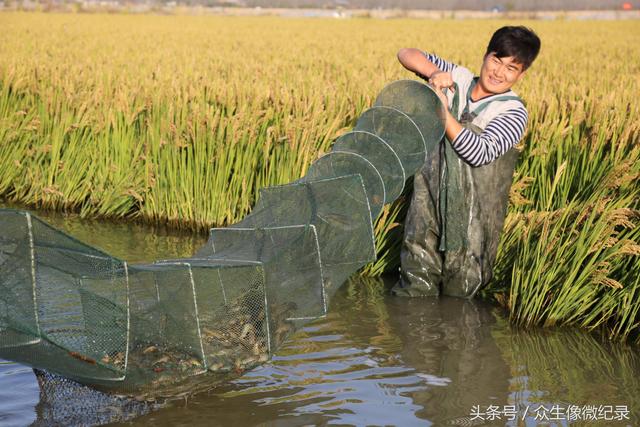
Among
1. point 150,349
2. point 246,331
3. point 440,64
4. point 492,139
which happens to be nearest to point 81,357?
point 150,349

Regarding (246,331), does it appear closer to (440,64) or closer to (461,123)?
(461,123)

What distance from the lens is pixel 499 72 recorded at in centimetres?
464

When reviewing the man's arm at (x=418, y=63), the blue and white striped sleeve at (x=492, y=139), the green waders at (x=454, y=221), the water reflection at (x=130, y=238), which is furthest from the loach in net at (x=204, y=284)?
the water reflection at (x=130, y=238)

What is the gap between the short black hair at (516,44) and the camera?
4.51m

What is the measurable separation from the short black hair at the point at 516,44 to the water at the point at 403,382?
1.47m

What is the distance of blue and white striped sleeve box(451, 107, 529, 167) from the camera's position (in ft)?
14.9

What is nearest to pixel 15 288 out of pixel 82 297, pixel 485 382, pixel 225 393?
pixel 82 297

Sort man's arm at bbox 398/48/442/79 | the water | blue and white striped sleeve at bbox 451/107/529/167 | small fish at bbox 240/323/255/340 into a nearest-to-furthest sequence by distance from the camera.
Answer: small fish at bbox 240/323/255/340, the water, blue and white striped sleeve at bbox 451/107/529/167, man's arm at bbox 398/48/442/79

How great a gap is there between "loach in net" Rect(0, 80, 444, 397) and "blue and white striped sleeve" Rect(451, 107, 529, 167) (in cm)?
22

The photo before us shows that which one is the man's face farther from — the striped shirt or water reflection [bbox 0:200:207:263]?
water reflection [bbox 0:200:207:263]

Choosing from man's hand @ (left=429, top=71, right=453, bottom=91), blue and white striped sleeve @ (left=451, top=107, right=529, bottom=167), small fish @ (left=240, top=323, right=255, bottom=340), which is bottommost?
small fish @ (left=240, top=323, right=255, bottom=340)

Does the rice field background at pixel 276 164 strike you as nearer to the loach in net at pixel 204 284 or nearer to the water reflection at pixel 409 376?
the water reflection at pixel 409 376

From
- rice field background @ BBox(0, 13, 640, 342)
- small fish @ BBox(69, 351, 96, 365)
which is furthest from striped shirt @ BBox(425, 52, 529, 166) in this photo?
Result: small fish @ BBox(69, 351, 96, 365)

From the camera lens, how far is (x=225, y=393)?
3889mm
